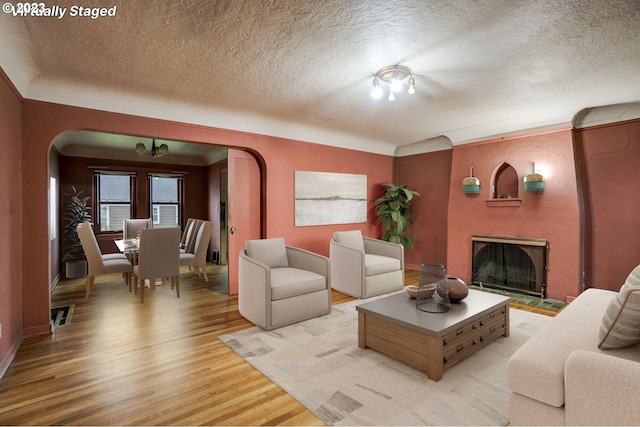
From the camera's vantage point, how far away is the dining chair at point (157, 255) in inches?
155

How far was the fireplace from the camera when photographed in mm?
4293

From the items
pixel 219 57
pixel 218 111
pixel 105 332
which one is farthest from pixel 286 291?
pixel 218 111

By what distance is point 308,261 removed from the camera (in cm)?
366

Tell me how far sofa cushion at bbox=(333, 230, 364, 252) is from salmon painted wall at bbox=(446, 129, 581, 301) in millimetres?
1677

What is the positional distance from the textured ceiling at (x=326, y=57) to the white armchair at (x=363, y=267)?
6.16ft

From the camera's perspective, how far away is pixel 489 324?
8.80ft

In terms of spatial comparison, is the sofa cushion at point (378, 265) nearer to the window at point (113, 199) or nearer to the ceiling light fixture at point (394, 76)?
the ceiling light fixture at point (394, 76)

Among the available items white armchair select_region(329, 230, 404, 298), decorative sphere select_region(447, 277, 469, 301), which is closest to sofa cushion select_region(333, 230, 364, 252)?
white armchair select_region(329, 230, 404, 298)

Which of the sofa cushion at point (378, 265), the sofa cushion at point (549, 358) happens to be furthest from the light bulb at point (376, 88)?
the sofa cushion at point (549, 358)

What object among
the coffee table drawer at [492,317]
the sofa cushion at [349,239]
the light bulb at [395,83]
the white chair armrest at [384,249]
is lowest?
the coffee table drawer at [492,317]

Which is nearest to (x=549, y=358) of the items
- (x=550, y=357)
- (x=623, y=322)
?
(x=550, y=357)

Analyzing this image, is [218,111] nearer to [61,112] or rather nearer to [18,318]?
[61,112]

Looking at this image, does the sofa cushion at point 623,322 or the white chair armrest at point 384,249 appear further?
the white chair armrest at point 384,249
